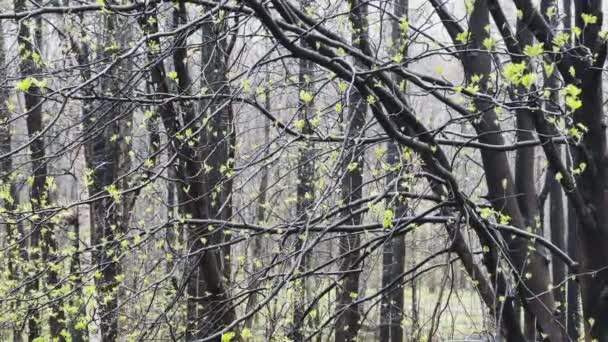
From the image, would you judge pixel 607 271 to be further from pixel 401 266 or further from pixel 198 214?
pixel 401 266

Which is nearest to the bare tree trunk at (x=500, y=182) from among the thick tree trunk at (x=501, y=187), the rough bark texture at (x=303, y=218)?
the thick tree trunk at (x=501, y=187)

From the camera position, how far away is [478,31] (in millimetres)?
5062

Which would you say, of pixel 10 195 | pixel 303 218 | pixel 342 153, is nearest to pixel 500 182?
pixel 303 218

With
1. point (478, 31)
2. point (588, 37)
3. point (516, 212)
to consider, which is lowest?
point (516, 212)

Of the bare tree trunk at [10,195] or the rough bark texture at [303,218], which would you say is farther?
the bare tree trunk at [10,195]

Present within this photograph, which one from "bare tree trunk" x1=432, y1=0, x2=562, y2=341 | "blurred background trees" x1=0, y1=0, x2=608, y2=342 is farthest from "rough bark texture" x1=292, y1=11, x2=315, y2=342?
"bare tree trunk" x1=432, y1=0, x2=562, y2=341

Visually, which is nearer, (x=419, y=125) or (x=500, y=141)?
(x=419, y=125)

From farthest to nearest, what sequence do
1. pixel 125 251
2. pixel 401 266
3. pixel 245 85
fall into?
pixel 401 266, pixel 125 251, pixel 245 85

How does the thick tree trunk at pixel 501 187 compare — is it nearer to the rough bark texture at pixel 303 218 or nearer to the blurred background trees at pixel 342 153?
the blurred background trees at pixel 342 153

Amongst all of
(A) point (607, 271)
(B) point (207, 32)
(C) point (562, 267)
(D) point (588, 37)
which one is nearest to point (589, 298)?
(A) point (607, 271)

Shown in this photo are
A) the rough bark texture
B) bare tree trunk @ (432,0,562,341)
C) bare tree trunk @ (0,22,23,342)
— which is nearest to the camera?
the rough bark texture

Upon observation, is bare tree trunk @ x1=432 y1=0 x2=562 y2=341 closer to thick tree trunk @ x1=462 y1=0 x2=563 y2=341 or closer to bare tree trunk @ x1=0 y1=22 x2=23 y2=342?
thick tree trunk @ x1=462 y1=0 x2=563 y2=341

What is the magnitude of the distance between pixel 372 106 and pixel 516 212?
2145 mm

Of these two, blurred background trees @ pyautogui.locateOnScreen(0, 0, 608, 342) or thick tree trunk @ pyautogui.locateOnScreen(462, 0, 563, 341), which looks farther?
thick tree trunk @ pyautogui.locateOnScreen(462, 0, 563, 341)
